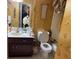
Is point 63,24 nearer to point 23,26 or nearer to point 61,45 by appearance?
point 61,45

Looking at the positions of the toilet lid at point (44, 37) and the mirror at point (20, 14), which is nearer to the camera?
the mirror at point (20, 14)

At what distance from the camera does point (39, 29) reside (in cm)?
227

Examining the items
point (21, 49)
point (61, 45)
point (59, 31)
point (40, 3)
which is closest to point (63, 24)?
point (59, 31)

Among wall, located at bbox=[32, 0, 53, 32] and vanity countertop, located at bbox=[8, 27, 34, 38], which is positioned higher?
wall, located at bbox=[32, 0, 53, 32]

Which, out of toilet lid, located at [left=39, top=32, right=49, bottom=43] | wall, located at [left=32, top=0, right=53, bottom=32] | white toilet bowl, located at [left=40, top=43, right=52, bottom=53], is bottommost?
white toilet bowl, located at [left=40, top=43, right=52, bottom=53]

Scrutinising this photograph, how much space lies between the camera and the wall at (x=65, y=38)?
214 centimetres

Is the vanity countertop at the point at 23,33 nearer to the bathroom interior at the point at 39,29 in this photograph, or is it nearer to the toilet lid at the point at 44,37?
the bathroom interior at the point at 39,29

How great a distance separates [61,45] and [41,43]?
29 cm

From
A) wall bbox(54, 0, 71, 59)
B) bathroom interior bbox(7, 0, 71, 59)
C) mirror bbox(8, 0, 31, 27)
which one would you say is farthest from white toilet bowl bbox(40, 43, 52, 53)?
mirror bbox(8, 0, 31, 27)

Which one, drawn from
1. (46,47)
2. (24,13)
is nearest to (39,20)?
(24,13)

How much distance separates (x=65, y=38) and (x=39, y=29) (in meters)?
0.39

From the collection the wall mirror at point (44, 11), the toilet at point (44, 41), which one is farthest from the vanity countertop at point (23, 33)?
the wall mirror at point (44, 11)

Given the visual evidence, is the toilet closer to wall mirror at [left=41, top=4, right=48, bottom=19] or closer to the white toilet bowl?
the white toilet bowl

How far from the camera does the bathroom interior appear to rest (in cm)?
221
